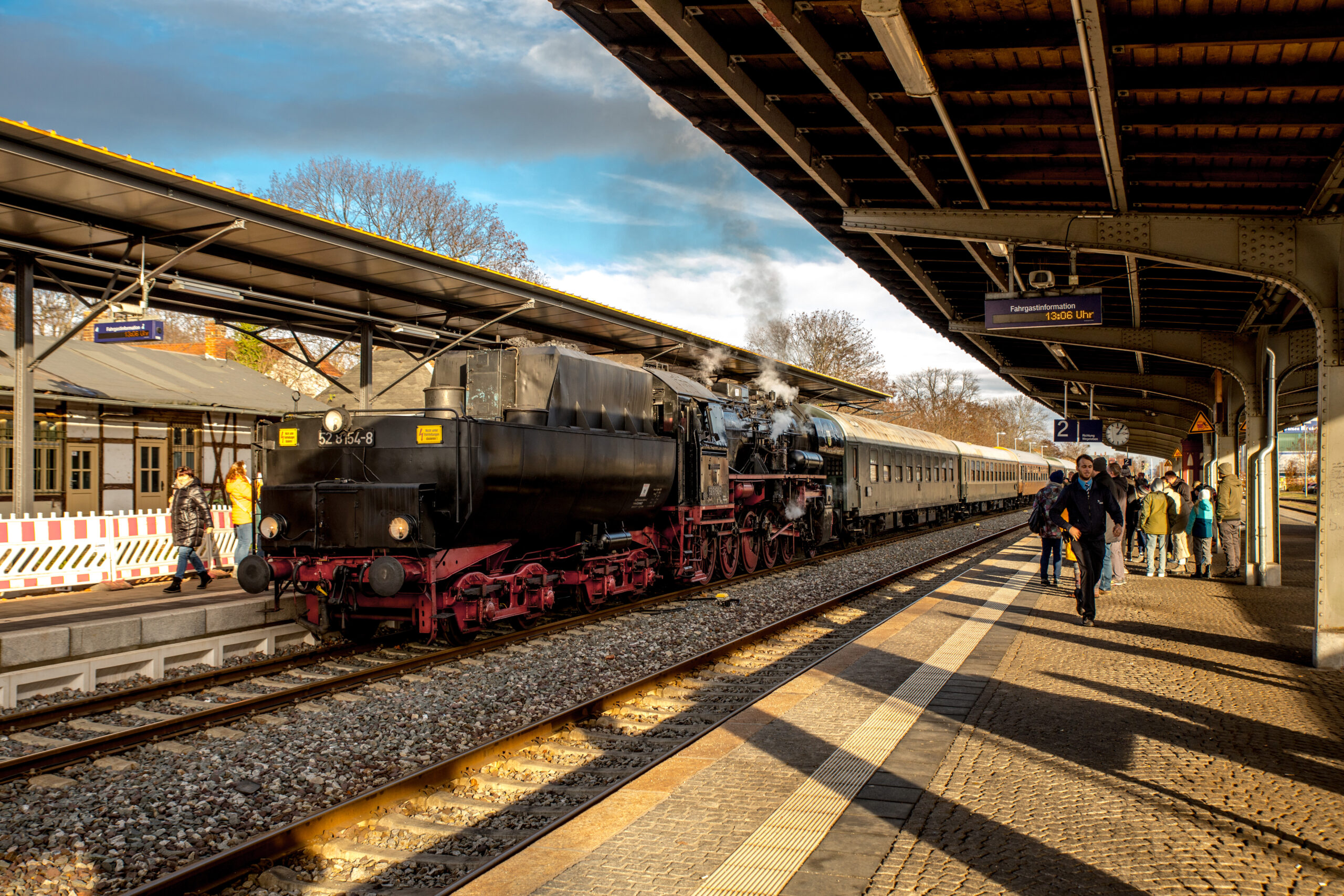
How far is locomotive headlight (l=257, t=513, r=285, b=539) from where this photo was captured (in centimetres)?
833

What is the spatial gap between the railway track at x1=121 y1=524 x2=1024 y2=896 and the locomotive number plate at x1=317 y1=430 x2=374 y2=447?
3.50m

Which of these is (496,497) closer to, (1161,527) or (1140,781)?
(1140,781)

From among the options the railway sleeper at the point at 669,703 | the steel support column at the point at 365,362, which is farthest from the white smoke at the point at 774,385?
the railway sleeper at the point at 669,703

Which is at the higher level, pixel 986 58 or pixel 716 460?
pixel 986 58

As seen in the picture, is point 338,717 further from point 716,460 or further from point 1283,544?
point 1283,544

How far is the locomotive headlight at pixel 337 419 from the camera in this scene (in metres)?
8.33

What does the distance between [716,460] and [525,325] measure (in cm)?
575

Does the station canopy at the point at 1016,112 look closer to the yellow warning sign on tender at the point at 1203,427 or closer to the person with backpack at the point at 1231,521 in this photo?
the person with backpack at the point at 1231,521

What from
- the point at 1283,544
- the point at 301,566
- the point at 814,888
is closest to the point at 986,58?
the point at 814,888

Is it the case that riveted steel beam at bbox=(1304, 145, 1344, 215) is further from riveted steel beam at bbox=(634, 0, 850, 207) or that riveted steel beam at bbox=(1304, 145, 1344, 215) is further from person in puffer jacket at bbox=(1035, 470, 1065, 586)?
person in puffer jacket at bbox=(1035, 470, 1065, 586)

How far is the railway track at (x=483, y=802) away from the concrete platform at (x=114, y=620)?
178 inches

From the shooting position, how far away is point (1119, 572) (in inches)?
513

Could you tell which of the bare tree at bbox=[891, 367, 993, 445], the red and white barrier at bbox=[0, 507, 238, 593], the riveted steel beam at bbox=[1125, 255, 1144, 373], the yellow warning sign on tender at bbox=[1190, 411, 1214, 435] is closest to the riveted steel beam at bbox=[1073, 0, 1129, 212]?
the riveted steel beam at bbox=[1125, 255, 1144, 373]

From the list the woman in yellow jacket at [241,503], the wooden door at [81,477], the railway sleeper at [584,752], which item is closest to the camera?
the railway sleeper at [584,752]
